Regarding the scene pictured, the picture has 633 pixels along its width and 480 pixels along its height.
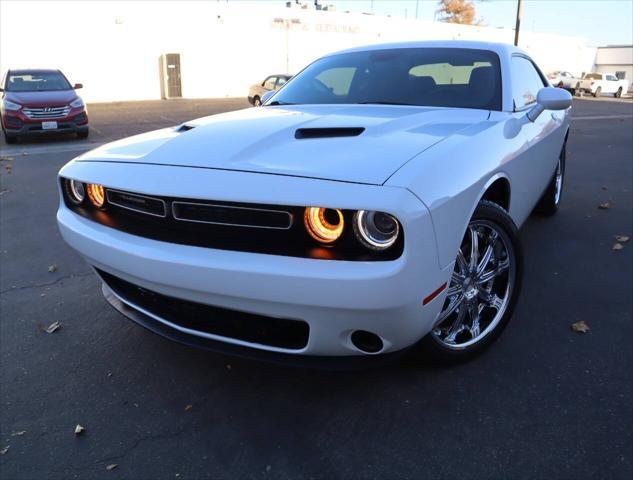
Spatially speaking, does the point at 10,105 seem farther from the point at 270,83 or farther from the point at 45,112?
the point at 270,83

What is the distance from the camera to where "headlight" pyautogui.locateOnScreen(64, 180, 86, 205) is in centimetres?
A: 251

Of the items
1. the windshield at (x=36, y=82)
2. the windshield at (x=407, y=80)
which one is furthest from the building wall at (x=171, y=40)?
the windshield at (x=407, y=80)

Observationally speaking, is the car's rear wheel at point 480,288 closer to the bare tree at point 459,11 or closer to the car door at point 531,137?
the car door at point 531,137

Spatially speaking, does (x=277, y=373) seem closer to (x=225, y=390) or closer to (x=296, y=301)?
(x=225, y=390)

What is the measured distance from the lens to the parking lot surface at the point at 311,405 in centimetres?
193

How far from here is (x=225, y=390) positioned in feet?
7.74

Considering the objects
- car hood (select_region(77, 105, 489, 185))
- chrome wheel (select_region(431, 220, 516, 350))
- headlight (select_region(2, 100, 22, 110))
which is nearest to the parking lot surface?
chrome wheel (select_region(431, 220, 516, 350))

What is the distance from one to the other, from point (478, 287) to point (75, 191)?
197 centimetres

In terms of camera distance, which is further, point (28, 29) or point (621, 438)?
point (28, 29)

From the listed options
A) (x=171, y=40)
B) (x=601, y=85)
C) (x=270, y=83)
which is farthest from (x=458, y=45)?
(x=601, y=85)

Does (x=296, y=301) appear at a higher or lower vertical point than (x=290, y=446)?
higher

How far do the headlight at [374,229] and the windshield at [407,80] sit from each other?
4.96ft

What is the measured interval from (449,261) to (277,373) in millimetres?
1035

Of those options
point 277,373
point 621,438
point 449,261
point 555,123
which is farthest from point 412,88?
point 621,438
